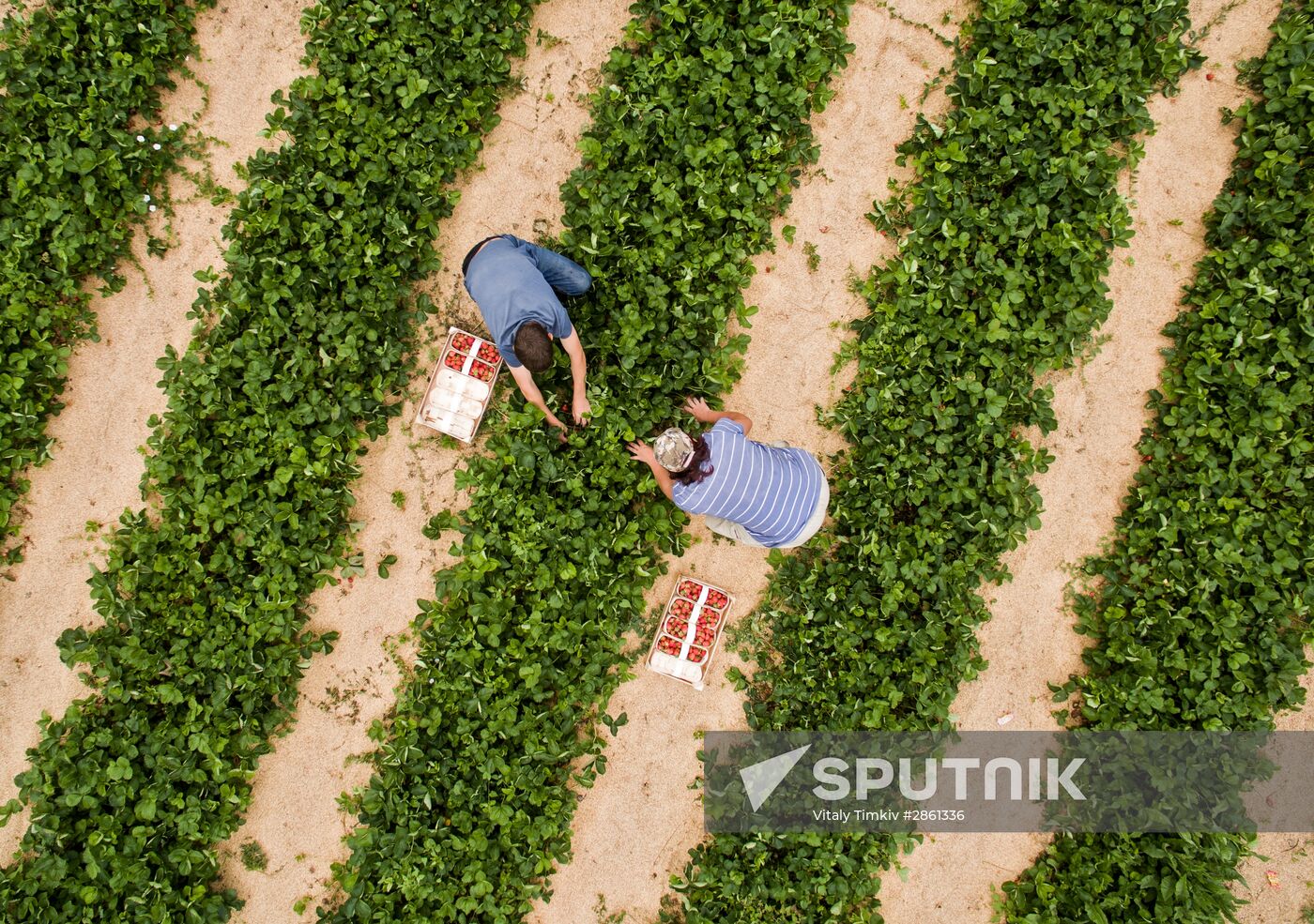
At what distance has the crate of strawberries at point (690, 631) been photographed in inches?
194

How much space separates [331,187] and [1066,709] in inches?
238

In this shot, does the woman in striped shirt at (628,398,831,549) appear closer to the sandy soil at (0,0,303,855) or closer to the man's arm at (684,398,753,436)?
the man's arm at (684,398,753,436)

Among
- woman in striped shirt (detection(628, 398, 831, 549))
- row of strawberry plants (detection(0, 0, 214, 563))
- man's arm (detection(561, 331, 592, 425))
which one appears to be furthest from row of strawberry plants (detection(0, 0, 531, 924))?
woman in striped shirt (detection(628, 398, 831, 549))

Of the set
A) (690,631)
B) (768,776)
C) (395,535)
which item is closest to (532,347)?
(395,535)

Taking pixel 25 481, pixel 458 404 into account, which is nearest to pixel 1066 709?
pixel 458 404

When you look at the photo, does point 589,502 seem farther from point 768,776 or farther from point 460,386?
point 768,776

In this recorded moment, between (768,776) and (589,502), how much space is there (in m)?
2.16

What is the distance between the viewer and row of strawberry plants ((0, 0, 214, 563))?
185 inches

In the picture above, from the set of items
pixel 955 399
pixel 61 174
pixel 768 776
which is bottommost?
pixel 768 776

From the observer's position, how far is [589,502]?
4.66 m

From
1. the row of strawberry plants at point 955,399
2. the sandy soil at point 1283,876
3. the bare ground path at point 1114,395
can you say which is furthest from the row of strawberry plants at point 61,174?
the sandy soil at point 1283,876

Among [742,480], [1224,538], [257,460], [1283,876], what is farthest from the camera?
[1283,876]

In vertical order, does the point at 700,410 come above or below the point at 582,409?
above

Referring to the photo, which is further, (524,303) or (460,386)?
(460,386)
